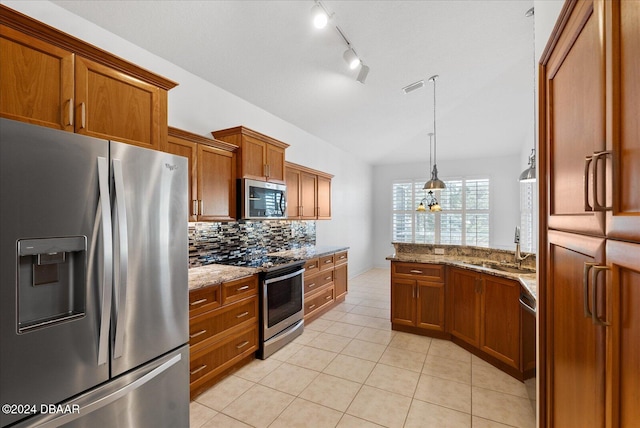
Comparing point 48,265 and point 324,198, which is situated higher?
point 324,198

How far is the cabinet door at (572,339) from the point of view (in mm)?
880

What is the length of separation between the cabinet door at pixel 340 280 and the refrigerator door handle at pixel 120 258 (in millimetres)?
3424

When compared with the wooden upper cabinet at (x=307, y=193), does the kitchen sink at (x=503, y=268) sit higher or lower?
lower

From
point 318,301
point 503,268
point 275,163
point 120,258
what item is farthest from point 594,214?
point 318,301

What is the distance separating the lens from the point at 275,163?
373 centimetres

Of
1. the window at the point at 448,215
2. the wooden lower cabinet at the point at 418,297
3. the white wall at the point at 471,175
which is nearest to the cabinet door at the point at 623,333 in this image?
the wooden lower cabinet at the point at 418,297

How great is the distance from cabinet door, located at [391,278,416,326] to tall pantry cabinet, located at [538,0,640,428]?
2.15m

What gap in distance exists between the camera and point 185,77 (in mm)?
2984

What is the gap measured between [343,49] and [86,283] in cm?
306

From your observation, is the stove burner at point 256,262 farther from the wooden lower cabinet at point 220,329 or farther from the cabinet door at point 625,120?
the cabinet door at point 625,120

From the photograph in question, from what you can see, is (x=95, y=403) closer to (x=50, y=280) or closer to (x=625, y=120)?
(x=50, y=280)

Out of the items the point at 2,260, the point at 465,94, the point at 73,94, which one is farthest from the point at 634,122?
the point at 465,94

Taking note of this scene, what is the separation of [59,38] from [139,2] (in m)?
0.94

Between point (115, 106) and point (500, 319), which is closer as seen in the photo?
point (115, 106)
